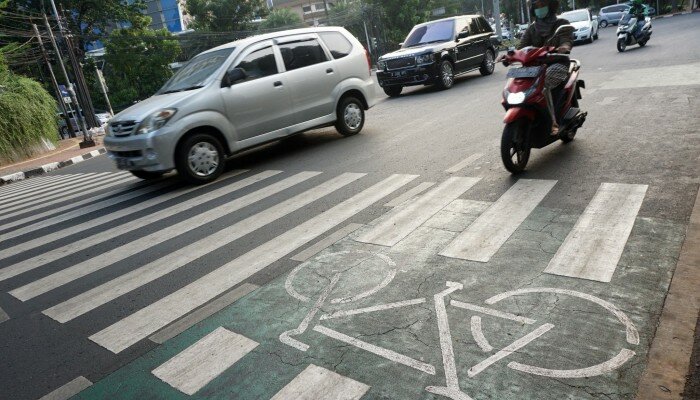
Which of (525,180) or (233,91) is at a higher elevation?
(233,91)

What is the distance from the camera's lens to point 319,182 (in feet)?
21.4

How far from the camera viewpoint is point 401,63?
551 inches

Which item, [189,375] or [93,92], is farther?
[93,92]

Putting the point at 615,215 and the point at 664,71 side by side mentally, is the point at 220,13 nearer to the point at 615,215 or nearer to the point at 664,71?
the point at 664,71

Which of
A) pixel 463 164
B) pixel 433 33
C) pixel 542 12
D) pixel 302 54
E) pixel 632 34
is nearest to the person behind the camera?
pixel 542 12

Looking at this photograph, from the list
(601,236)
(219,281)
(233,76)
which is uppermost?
(233,76)

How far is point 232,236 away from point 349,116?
5064mm

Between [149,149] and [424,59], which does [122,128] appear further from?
[424,59]

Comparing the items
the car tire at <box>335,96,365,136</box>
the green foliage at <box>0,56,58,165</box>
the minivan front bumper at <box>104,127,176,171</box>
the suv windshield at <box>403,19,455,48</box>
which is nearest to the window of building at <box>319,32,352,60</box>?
the car tire at <box>335,96,365,136</box>

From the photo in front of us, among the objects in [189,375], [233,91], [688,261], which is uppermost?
[233,91]

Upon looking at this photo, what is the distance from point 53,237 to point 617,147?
24.0 ft

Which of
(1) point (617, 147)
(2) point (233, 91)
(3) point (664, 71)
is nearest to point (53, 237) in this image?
(2) point (233, 91)

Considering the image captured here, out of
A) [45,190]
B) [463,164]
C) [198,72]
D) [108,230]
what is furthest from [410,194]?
[45,190]

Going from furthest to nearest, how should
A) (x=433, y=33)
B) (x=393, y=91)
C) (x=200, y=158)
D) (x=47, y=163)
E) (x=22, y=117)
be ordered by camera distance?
(x=22, y=117), (x=47, y=163), (x=393, y=91), (x=433, y=33), (x=200, y=158)
